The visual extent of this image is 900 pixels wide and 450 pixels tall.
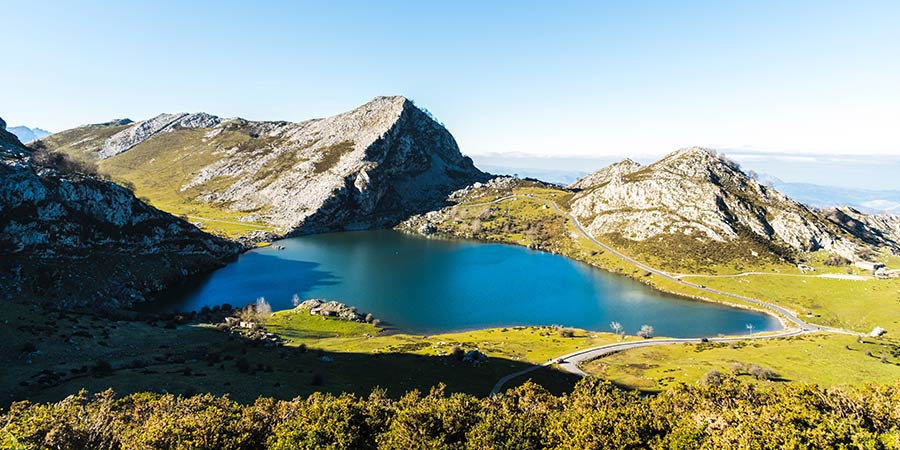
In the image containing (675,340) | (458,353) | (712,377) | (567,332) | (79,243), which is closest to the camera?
(712,377)

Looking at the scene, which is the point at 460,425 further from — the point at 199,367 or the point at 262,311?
the point at 262,311

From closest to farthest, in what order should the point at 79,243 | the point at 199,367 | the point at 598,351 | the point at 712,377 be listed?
the point at 199,367, the point at 712,377, the point at 598,351, the point at 79,243

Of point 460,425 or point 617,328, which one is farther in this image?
point 617,328

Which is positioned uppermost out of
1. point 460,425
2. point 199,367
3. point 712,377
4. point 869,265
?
point 460,425

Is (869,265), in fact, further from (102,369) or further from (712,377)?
(102,369)

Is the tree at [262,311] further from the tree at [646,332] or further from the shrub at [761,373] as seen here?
the shrub at [761,373]

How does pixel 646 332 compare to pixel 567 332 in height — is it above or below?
below

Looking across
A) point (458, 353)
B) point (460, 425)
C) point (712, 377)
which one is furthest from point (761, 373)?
point (460, 425)

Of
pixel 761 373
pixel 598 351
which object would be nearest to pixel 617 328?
pixel 598 351
